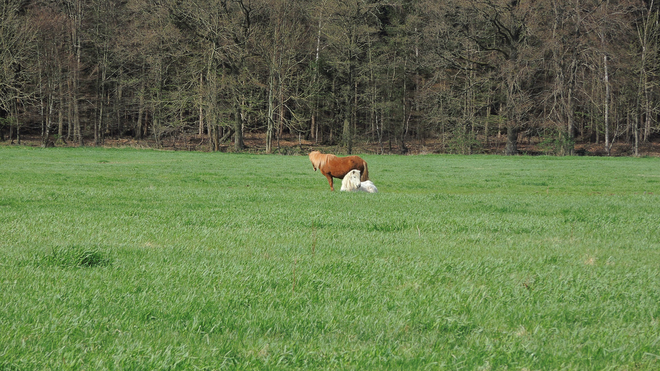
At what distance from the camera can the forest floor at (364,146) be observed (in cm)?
4694

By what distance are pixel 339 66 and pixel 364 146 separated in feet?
30.3

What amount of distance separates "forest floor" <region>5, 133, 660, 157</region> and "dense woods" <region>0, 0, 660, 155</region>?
3.41 feet

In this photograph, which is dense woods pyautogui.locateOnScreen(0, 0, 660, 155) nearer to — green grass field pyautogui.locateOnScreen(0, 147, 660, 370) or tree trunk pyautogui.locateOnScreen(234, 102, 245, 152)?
tree trunk pyautogui.locateOnScreen(234, 102, 245, 152)

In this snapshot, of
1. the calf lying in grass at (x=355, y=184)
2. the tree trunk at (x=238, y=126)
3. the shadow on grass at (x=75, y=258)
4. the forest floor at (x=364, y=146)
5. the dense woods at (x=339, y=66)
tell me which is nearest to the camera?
the shadow on grass at (x=75, y=258)

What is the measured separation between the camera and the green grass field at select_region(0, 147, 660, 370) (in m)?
3.16

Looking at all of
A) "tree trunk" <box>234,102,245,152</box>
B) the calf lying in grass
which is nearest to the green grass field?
the calf lying in grass

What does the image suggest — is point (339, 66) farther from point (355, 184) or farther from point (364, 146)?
point (355, 184)

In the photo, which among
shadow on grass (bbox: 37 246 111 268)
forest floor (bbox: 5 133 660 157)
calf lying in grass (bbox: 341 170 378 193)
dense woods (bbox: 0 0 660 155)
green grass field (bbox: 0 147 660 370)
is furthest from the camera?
forest floor (bbox: 5 133 660 157)

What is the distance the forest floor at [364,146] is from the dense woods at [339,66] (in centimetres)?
104

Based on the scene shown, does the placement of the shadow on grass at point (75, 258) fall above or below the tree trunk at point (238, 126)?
below

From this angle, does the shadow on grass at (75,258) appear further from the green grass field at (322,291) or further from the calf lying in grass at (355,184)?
the calf lying in grass at (355,184)

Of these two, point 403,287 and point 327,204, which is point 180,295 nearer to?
point 403,287

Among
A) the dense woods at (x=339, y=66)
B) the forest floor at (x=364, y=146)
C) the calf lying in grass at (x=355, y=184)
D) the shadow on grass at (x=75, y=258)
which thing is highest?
the dense woods at (x=339, y=66)

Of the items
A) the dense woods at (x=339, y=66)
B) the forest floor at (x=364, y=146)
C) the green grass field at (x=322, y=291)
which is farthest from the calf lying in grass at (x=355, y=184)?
the forest floor at (x=364, y=146)
